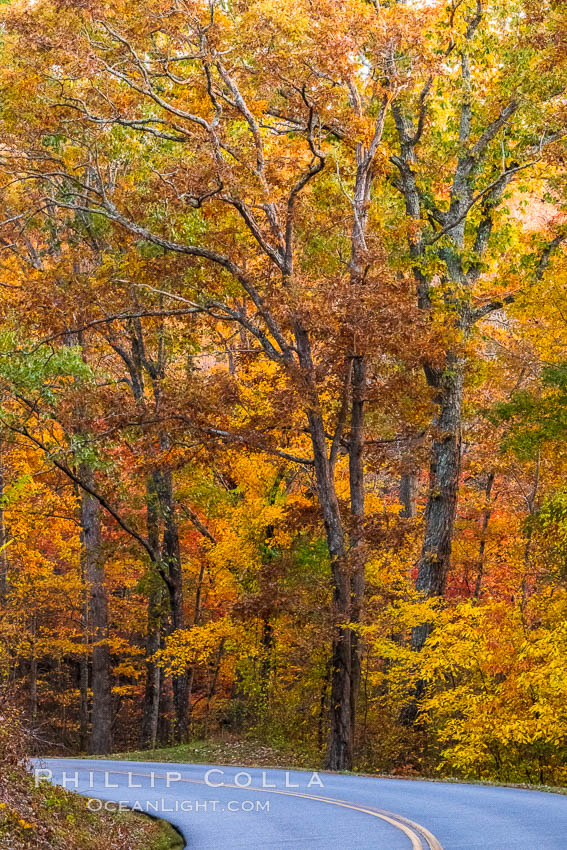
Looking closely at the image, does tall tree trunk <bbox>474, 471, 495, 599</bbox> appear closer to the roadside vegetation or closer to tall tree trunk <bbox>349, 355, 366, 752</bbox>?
tall tree trunk <bbox>349, 355, 366, 752</bbox>

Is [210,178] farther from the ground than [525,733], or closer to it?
farther from the ground

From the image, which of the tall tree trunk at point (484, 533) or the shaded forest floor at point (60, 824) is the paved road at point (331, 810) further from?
the tall tree trunk at point (484, 533)

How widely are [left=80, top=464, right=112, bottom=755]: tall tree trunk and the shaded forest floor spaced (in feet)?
52.2

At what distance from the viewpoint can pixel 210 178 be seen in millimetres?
17234

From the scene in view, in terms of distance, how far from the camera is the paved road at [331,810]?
773 centimetres

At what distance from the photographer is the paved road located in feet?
25.3

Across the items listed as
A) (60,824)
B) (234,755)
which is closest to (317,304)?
(234,755)

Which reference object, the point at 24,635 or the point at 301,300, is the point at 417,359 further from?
the point at 24,635

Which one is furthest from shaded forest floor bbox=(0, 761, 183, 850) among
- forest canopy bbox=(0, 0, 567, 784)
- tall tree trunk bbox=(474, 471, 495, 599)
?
tall tree trunk bbox=(474, 471, 495, 599)

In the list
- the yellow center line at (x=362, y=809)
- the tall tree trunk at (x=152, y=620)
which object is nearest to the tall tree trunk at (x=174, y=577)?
the tall tree trunk at (x=152, y=620)

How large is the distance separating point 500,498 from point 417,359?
1496cm

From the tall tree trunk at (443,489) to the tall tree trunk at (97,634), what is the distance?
928 centimetres

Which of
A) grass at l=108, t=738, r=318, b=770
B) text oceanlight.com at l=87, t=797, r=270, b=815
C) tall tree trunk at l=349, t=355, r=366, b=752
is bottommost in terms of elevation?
grass at l=108, t=738, r=318, b=770

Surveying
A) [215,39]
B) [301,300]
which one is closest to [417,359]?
[301,300]
